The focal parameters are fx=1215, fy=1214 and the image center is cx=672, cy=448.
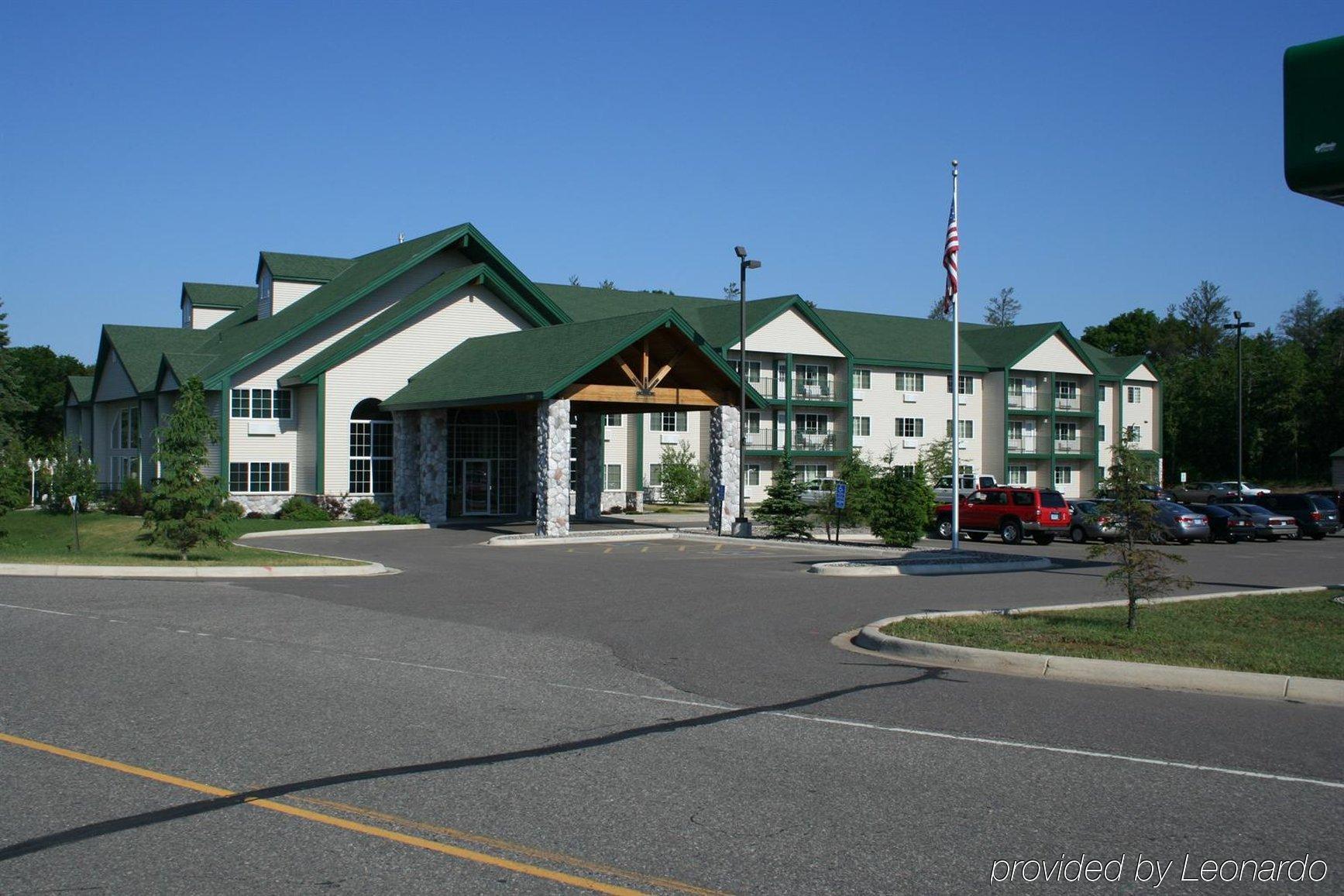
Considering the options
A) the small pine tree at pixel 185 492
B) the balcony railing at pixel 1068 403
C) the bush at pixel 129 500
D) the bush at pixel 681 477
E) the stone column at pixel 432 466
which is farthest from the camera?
the balcony railing at pixel 1068 403

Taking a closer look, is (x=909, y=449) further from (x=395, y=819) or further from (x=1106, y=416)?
(x=395, y=819)

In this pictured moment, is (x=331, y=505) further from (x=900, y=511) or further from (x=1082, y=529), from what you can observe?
(x=1082, y=529)

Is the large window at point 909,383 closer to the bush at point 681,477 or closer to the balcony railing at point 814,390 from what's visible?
the balcony railing at point 814,390

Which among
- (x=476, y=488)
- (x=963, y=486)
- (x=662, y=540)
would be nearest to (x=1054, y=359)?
(x=963, y=486)

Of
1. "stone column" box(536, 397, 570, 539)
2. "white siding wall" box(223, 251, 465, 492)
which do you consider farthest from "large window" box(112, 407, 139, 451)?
"stone column" box(536, 397, 570, 539)

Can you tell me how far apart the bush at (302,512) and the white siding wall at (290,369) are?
1150mm

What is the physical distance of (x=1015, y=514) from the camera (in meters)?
36.7

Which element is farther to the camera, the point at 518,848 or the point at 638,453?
the point at 638,453

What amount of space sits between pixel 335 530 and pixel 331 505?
12.8 ft

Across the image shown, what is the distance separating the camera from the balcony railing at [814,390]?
5800 centimetres

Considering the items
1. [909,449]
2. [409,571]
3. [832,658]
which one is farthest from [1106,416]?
[832,658]

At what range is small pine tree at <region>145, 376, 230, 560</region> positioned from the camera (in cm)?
2288

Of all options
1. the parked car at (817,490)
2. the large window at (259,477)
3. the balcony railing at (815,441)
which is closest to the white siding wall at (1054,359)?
the balcony railing at (815,441)

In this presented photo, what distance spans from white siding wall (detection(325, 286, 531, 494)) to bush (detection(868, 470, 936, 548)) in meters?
17.8
